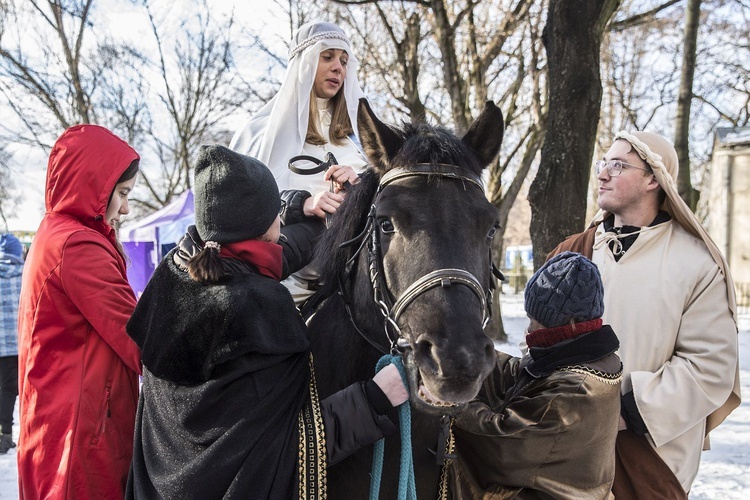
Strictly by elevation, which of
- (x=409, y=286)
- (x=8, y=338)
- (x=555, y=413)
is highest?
(x=409, y=286)

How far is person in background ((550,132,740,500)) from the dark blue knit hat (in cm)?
57

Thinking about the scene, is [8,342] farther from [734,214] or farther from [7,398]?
[734,214]

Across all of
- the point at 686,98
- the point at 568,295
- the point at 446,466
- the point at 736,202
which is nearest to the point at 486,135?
the point at 568,295

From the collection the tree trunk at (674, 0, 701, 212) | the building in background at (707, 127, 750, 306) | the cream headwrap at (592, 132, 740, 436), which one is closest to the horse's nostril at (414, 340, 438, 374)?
the cream headwrap at (592, 132, 740, 436)

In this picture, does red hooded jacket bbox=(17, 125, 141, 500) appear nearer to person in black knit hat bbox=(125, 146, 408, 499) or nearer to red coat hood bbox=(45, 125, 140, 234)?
red coat hood bbox=(45, 125, 140, 234)

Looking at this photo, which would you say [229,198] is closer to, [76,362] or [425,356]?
[425,356]

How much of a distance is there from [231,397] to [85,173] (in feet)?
4.20

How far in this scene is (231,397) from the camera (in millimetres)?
1838

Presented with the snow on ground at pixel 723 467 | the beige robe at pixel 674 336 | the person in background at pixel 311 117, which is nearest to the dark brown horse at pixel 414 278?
the person in background at pixel 311 117

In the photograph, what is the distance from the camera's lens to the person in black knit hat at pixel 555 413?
83.5 inches

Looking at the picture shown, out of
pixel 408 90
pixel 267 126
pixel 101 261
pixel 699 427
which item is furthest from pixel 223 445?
pixel 408 90

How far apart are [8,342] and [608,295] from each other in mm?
6605

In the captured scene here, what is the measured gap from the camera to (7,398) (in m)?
6.89

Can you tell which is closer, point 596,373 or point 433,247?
point 433,247
